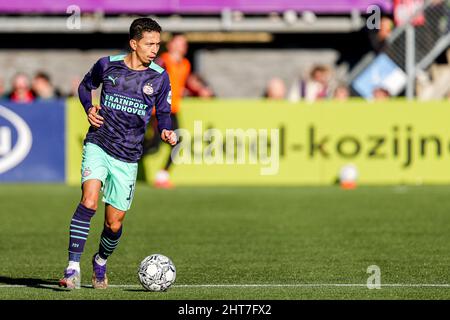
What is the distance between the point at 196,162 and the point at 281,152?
4.57ft

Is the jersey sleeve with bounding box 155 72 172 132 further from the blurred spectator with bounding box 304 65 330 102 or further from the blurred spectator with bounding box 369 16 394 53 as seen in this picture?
the blurred spectator with bounding box 369 16 394 53

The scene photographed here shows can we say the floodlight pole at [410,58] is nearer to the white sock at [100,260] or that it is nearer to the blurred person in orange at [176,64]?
the blurred person in orange at [176,64]

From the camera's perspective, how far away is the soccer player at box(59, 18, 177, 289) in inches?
370

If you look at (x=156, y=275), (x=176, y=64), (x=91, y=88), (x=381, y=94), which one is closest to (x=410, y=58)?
(x=381, y=94)

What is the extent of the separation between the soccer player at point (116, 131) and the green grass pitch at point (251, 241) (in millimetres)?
413

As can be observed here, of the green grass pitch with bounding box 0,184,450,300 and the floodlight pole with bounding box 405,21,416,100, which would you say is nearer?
the green grass pitch with bounding box 0,184,450,300

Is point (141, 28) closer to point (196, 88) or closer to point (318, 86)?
point (318, 86)

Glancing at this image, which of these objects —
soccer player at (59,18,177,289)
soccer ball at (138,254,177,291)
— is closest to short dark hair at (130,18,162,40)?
soccer player at (59,18,177,289)

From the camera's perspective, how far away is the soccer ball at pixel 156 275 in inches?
367

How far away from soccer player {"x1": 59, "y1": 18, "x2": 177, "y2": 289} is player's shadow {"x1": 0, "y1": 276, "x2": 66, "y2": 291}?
38cm

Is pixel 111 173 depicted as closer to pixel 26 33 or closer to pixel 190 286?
pixel 190 286

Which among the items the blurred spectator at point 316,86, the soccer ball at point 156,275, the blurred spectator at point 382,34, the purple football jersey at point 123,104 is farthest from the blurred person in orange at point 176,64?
the soccer ball at point 156,275
